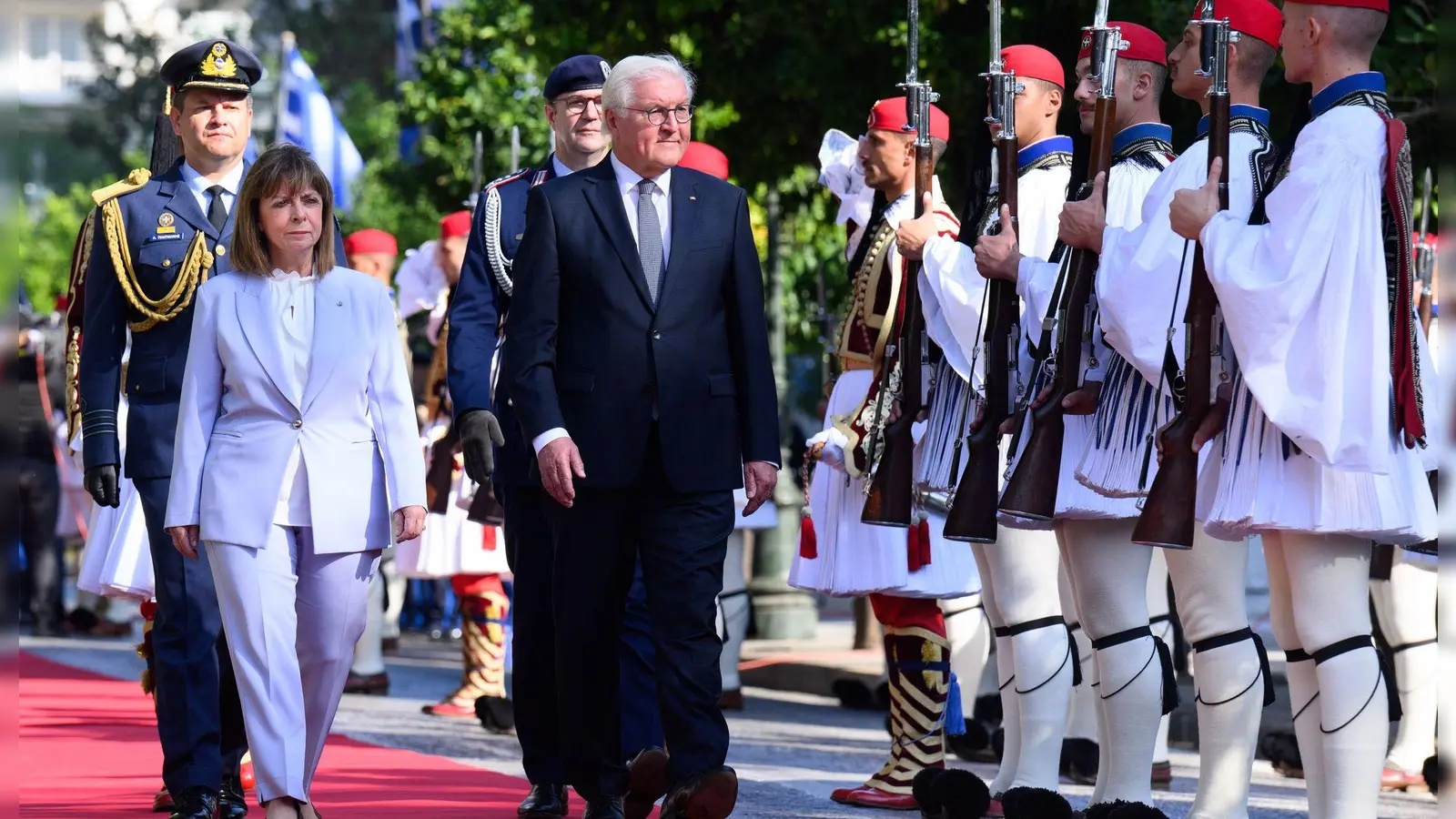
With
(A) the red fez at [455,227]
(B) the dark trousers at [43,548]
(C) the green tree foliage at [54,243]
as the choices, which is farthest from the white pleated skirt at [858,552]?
(C) the green tree foliage at [54,243]

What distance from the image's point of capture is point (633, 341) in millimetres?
5305

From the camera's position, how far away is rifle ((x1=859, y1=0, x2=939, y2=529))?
5910 millimetres

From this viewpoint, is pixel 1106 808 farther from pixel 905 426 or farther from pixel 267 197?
pixel 267 197

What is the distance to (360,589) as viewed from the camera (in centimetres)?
551

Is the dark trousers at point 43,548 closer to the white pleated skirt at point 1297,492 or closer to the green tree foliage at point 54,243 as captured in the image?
the white pleated skirt at point 1297,492

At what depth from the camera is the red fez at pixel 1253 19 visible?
498cm

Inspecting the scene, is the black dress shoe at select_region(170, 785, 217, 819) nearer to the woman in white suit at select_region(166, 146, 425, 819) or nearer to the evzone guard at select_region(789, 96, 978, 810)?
the woman in white suit at select_region(166, 146, 425, 819)

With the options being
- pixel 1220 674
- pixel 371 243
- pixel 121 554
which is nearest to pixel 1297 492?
pixel 1220 674

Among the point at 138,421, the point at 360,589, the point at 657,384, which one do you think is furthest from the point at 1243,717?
the point at 138,421

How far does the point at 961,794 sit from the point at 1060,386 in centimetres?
125

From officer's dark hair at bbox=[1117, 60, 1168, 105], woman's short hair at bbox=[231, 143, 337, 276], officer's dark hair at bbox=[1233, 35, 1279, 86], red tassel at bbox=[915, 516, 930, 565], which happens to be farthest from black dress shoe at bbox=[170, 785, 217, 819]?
officer's dark hair at bbox=[1233, 35, 1279, 86]

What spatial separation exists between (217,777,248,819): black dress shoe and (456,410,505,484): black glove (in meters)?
1.26

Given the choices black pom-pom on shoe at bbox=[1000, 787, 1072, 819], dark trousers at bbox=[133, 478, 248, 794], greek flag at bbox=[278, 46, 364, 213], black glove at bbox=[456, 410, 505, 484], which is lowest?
black pom-pom on shoe at bbox=[1000, 787, 1072, 819]

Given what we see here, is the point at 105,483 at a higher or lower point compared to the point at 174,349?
lower
